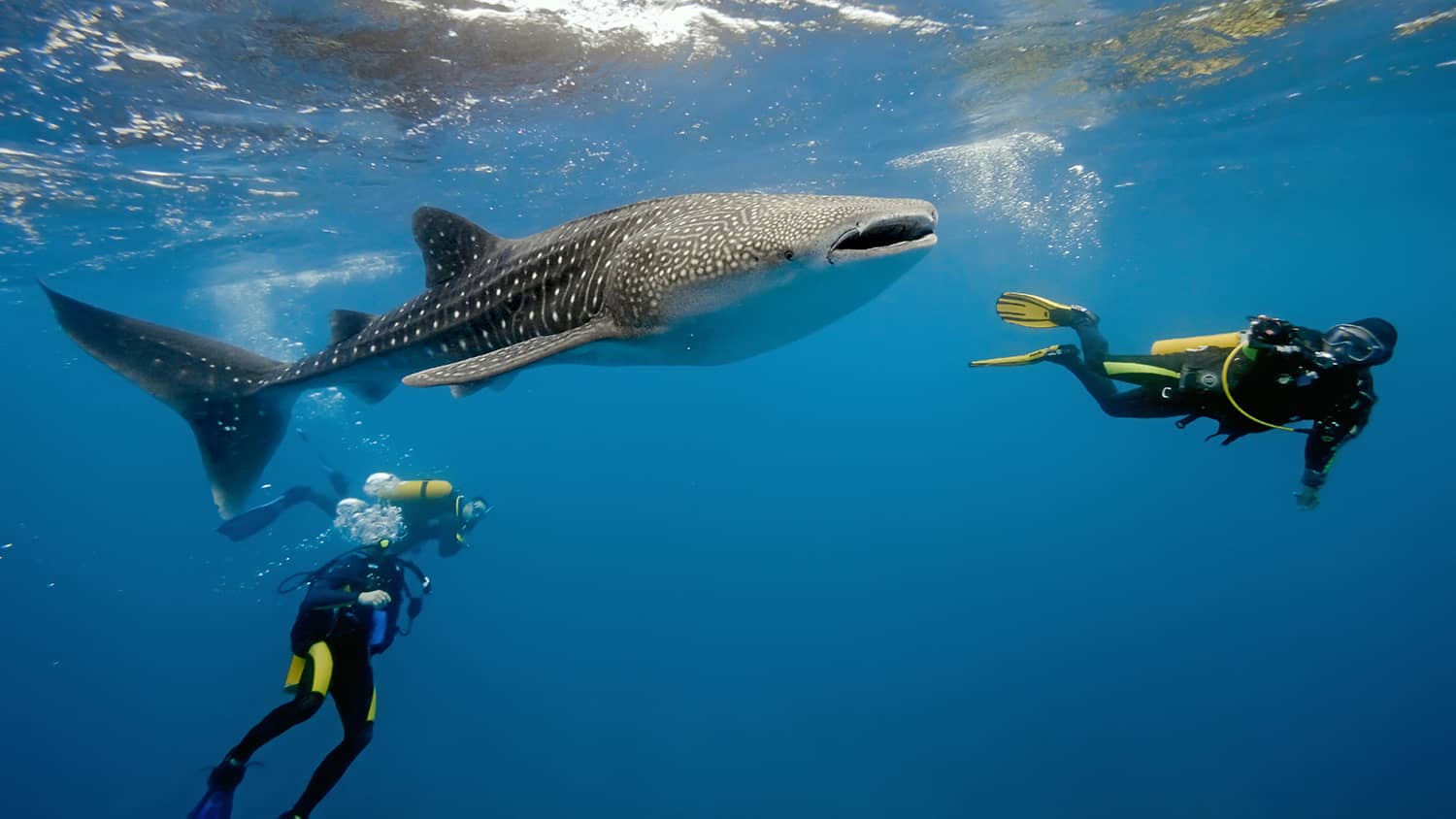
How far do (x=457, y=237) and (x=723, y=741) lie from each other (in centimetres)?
2219

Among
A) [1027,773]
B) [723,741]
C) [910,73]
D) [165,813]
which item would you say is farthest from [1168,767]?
[165,813]

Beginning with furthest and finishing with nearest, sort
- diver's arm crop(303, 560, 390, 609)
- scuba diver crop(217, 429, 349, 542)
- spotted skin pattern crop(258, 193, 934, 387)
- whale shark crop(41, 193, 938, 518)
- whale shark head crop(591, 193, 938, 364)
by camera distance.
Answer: scuba diver crop(217, 429, 349, 542)
diver's arm crop(303, 560, 390, 609)
spotted skin pattern crop(258, 193, 934, 387)
whale shark crop(41, 193, 938, 518)
whale shark head crop(591, 193, 938, 364)

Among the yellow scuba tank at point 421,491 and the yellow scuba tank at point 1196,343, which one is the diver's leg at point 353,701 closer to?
the yellow scuba tank at point 421,491

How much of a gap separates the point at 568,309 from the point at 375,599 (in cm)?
430

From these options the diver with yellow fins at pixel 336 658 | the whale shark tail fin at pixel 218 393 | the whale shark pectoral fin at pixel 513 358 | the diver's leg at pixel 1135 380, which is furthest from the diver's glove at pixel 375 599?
the diver's leg at pixel 1135 380

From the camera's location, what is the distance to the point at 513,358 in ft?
12.6

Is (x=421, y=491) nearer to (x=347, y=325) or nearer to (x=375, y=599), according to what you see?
(x=375, y=599)

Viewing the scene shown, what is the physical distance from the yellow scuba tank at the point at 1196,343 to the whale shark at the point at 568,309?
4.09m

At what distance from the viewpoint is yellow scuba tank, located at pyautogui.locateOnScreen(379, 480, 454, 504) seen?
401 inches

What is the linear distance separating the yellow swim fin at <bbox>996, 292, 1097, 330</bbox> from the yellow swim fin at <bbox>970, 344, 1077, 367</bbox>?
271 mm

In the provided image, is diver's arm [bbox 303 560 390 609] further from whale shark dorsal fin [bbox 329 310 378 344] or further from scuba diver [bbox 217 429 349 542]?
scuba diver [bbox 217 429 349 542]

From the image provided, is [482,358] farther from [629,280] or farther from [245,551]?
[245,551]

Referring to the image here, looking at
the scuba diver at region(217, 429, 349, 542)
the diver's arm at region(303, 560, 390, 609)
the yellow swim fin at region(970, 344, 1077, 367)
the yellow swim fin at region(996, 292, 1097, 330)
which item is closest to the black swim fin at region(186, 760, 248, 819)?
the diver's arm at region(303, 560, 390, 609)

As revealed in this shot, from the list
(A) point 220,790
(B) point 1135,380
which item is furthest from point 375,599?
(B) point 1135,380
